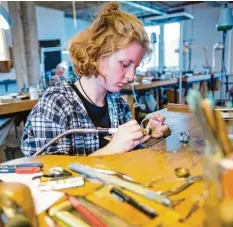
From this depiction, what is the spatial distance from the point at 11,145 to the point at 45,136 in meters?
1.22

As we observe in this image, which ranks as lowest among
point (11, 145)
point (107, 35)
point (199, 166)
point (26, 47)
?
point (11, 145)

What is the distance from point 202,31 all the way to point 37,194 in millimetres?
7278

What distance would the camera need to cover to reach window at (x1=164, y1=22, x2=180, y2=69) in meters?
7.46

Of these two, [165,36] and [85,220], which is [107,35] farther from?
[165,36]

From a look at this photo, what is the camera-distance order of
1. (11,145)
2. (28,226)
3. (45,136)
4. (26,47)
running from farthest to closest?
(26,47), (11,145), (45,136), (28,226)

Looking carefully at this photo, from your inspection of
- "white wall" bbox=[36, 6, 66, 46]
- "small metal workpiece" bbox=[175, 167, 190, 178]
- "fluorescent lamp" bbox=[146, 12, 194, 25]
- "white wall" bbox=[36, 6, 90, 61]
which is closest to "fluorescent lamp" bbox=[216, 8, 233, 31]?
"fluorescent lamp" bbox=[146, 12, 194, 25]

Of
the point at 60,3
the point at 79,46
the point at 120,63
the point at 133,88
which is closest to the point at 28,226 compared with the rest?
the point at 120,63

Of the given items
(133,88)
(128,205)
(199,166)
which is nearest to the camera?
(128,205)

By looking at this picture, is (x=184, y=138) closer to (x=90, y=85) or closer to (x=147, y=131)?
(x=147, y=131)

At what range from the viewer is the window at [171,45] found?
7.46m

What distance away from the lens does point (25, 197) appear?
38 cm

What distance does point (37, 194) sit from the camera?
0.51 metres

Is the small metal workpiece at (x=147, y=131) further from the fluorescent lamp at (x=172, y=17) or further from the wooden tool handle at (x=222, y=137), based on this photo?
the fluorescent lamp at (x=172, y=17)

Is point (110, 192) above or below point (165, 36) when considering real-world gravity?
below
